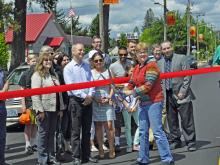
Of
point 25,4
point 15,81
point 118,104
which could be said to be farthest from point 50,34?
point 118,104

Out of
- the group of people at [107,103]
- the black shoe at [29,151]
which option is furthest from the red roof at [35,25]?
the group of people at [107,103]

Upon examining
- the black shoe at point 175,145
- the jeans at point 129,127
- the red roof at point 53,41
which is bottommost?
the black shoe at point 175,145

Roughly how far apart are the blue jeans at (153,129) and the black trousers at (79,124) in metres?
1.04

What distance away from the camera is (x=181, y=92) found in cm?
955

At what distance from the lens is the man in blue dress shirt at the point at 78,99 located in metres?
8.70

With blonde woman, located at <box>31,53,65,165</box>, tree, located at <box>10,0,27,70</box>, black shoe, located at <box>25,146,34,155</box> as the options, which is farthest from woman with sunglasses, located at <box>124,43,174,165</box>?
tree, located at <box>10,0,27,70</box>

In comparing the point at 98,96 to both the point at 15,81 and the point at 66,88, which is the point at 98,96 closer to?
the point at 66,88

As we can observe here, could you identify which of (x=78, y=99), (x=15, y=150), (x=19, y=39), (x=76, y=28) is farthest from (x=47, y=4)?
(x=76, y=28)

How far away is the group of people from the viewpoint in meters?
8.15

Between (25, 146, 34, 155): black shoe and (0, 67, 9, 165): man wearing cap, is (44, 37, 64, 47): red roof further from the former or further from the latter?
(0, 67, 9, 165): man wearing cap

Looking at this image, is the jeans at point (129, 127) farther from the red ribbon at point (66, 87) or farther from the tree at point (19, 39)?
the tree at point (19, 39)

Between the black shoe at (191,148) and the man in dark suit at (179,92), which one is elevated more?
the man in dark suit at (179,92)

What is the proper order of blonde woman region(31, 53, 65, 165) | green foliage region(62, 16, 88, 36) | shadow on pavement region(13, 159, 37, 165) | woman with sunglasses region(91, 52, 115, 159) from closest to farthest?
blonde woman region(31, 53, 65, 165) < woman with sunglasses region(91, 52, 115, 159) < shadow on pavement region(13, 159, 37, 165) < green foliage region(62, 16, 88, 36)

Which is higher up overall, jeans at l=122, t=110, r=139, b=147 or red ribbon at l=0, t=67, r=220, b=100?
red ribbon at l=0, t=67, r=220, b=100
